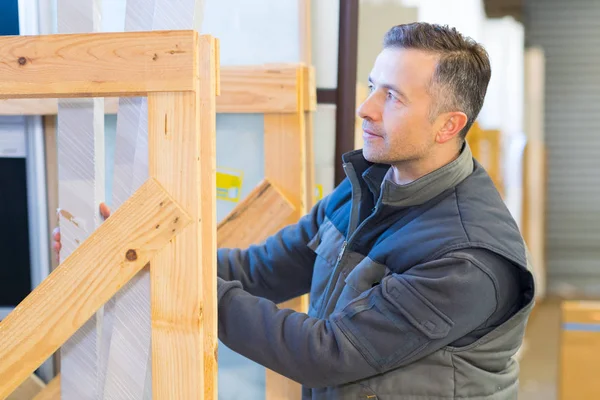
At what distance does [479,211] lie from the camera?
5.60 ft

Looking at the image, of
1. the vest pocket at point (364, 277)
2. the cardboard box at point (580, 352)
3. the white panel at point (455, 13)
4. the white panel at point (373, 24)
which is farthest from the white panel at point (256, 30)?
the cardboard box at point (580, 352)

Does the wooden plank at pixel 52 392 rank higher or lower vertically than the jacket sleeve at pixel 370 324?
lower

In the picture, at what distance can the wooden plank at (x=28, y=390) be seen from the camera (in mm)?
2441

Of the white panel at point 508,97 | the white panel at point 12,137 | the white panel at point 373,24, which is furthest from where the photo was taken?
the white panel at point 508,97

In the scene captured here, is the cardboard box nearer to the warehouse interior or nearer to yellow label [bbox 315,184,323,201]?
the warehouse interior

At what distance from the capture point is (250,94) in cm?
249

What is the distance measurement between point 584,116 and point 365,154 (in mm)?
7327

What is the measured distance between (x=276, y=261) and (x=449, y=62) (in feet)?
2.43

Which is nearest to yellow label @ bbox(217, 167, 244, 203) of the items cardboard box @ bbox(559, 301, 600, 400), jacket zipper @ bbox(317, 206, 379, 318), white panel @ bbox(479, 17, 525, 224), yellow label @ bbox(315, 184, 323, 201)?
yellow label @ bbox(315, 184, 323, 201)

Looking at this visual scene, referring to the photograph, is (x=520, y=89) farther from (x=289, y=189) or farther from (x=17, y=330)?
(x=17, y=330)

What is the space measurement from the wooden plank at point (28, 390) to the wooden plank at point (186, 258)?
122cm

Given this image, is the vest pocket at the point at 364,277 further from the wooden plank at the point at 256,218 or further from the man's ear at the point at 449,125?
the wooden plank at the point at 256,218

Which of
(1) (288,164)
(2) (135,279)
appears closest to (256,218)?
(1) (288,164)

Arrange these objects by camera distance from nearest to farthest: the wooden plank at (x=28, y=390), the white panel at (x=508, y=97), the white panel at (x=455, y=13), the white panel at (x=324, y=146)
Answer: the wooden plank at (x=28, y=390), the white panel at (x=324, y=146), the white panel at (x=455, y=13), the white panel at (x=508, y=97)
